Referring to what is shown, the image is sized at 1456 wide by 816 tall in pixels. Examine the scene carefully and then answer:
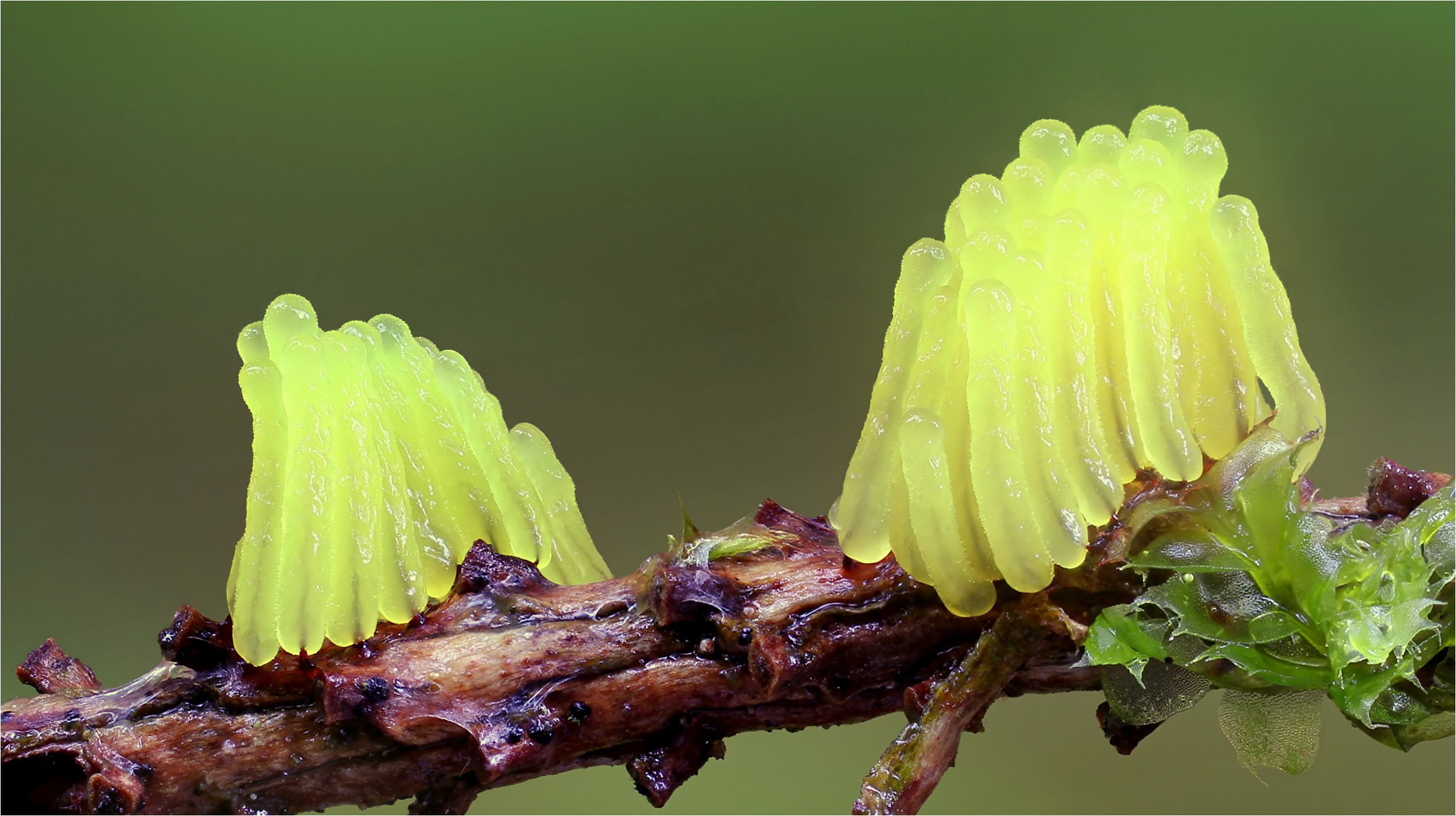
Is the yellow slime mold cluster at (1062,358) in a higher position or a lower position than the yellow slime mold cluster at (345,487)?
lower

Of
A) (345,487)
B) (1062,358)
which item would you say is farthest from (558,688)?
(1062,358)

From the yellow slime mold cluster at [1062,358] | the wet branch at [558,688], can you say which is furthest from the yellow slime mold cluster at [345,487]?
the yellow slime mold cluster at [1062,358]

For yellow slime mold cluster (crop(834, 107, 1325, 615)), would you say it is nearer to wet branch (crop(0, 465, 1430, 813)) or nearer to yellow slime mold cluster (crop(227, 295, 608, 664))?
wet branch (crop(0, 465, 1430, 813))

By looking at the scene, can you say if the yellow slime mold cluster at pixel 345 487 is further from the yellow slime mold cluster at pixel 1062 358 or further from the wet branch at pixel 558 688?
the yellow slime mold cluster at pixel 1062 358

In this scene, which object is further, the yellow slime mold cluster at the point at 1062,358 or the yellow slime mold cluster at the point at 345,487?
the yellow slime mold cluster at the point at 345,487

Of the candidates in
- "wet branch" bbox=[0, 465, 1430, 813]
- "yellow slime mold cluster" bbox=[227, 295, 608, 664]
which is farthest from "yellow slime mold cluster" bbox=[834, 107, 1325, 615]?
"yellow slime mold cluster" bbox=[227, 295, 608, 664]
